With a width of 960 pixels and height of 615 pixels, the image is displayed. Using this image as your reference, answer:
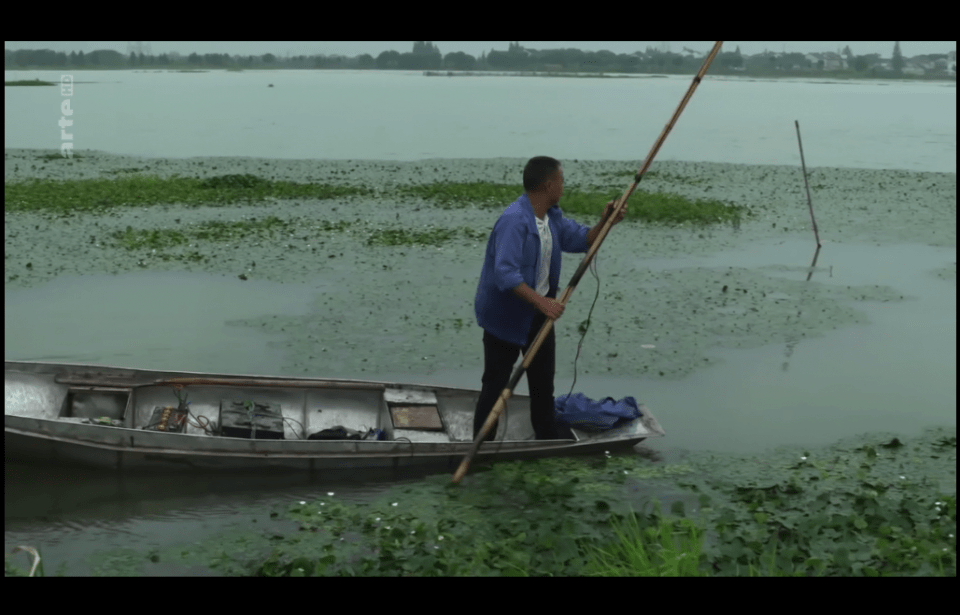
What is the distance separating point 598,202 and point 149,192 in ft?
33.2

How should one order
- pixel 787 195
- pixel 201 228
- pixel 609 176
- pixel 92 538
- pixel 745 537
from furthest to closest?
pixel 609 176 < pixel 787 195 < pixel 201 228 < pixel 92 538 < pixel 745 537

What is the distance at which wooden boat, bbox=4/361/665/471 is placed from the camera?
823 centimetres

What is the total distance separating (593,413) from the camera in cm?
915

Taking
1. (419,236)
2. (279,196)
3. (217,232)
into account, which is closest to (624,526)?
(419,236)

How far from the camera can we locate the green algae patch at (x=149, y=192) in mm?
22922

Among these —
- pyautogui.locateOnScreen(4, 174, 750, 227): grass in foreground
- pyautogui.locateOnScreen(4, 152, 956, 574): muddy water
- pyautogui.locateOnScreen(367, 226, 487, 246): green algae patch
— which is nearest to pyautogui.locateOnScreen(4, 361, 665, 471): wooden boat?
pyautogui.locateOnScreen(4, 152, 956, 574): muddy water

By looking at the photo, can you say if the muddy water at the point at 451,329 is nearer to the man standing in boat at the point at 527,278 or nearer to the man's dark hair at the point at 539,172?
the man standing in boat at the point at 527,278

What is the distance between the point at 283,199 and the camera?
983 inches

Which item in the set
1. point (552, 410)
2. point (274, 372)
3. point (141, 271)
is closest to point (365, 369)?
point (274, 372)

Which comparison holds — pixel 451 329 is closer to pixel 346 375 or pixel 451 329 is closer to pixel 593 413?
pixel 346 375

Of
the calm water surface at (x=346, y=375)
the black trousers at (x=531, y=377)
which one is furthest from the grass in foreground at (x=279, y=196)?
the black trousers at (x=531, y=377)

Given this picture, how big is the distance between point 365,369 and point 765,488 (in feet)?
16.0

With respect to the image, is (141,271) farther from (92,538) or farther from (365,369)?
(92,538)

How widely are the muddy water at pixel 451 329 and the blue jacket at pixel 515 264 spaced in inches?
59.4
